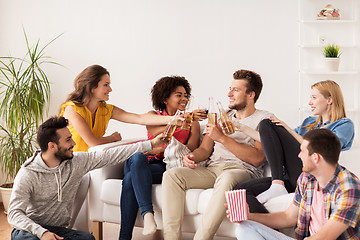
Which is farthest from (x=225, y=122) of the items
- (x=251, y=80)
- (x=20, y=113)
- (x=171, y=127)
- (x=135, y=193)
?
(x=20, y=113)

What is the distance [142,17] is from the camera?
5.05 meters

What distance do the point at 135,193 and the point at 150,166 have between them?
0.95 ft

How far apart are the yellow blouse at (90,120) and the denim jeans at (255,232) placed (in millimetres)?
1556

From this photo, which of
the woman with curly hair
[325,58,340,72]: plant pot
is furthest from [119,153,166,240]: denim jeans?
[325,58,340,72]: plant pot

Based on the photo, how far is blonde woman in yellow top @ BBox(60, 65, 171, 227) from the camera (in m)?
3.55

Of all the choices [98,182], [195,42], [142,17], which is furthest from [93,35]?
[98,182]

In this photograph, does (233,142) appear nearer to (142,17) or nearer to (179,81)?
(179,81)

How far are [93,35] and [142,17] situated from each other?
487 mm

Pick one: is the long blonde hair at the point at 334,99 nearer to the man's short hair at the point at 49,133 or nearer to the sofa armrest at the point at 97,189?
the sofa armrest at the point at 97,189

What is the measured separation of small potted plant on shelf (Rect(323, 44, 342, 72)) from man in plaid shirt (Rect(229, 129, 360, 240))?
A: 108 inches

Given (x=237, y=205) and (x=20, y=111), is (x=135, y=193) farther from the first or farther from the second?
(x=20, y=111)

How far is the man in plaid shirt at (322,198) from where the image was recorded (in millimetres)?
2215

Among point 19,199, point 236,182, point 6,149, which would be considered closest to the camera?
point 19,199

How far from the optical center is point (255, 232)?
2355 millimetres
